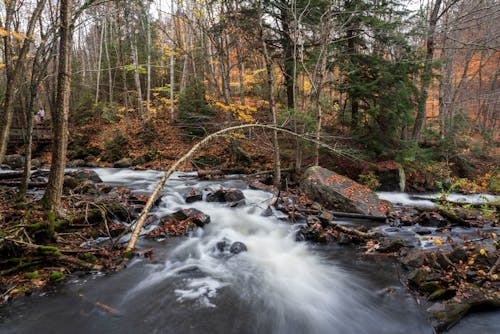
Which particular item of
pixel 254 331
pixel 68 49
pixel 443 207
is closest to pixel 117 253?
pixel 254 331

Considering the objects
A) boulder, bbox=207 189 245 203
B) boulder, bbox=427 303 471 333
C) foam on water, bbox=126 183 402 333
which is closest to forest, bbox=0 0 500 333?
boulder, bbox=427 303 471 333

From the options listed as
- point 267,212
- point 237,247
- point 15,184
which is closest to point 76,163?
point 15,184

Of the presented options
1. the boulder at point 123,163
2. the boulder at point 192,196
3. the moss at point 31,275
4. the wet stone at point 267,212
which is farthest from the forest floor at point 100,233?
the boulder at point 123,163

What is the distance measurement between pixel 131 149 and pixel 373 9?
15.3 m

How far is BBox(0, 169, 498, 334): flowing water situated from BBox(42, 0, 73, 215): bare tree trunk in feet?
6.23

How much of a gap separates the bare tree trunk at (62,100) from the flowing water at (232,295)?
6.23 feet

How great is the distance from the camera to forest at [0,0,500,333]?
16.9 feet

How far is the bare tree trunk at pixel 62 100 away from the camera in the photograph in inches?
199

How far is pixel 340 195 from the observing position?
9.12 metres

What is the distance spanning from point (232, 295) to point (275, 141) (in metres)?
6.42

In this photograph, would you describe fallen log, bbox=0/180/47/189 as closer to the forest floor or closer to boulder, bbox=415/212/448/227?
the forest floor

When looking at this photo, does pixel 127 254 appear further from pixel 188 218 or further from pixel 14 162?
pixel 14 162

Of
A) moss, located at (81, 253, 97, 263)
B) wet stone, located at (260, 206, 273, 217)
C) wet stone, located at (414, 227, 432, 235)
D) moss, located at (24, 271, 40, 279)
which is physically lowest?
wet stone, located at (414, 227, 432, 235)

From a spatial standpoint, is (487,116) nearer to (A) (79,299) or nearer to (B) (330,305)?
(B) (330,305)
